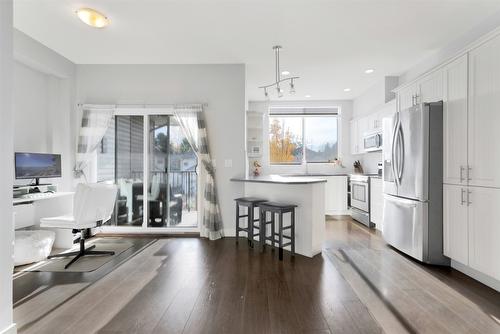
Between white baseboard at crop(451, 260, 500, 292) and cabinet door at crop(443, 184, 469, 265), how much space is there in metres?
0.12

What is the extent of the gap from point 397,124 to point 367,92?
252cm

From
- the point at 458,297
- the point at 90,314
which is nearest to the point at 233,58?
the point at 90,314

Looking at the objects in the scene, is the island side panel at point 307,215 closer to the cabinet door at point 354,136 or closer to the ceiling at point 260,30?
the ceiling at point 260,30

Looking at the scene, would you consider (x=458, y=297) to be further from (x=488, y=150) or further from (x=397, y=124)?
(x=397, y=124)

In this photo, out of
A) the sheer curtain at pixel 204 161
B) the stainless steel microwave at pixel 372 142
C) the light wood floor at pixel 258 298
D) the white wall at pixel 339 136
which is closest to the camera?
the light wood floor at pixel 258 298

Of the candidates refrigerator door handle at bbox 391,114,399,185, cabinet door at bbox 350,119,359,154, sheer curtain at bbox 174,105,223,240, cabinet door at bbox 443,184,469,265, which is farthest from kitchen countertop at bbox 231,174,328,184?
cabinet door at bbox 350,119,359,154

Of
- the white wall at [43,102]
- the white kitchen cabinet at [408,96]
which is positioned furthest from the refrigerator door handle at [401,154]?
the white wall at [43,102]

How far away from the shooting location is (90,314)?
210cm

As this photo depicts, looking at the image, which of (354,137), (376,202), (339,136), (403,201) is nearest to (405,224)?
(403,201)

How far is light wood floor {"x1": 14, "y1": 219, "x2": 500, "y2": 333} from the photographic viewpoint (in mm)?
1954

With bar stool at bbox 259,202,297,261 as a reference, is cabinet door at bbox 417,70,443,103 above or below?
above

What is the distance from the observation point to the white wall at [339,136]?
6.69 m

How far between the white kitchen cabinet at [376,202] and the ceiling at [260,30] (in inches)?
76.5

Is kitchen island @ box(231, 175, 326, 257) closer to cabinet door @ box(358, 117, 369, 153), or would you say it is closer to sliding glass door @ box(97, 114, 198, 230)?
sliding glass door @ box(97, 114, 198, 230)
